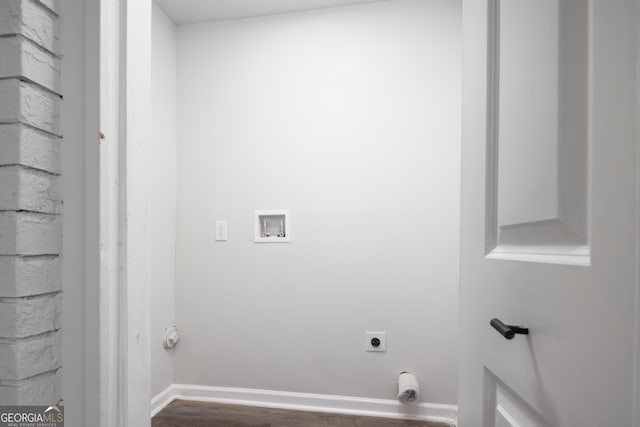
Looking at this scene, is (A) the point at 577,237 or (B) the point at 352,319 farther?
(B) the point at 352,319

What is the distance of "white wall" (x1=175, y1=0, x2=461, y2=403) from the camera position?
180 centimetres

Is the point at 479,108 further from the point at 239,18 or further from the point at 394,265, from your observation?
the point at 239,18

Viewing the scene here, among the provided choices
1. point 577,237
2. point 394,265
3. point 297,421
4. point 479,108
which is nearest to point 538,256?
point 577,237

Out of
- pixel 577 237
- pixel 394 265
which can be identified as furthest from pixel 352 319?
pixel 577 237

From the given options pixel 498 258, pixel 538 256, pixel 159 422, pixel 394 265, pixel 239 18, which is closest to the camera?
pixel 538 256

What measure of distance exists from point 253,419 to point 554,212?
74.5 inches

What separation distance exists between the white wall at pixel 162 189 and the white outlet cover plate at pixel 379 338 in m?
1.27

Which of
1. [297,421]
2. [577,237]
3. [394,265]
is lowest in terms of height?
[297,421]

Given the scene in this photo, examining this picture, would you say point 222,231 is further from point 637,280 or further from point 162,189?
point 637,280

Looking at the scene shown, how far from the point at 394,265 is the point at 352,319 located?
422 millimetres

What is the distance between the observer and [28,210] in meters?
0.55

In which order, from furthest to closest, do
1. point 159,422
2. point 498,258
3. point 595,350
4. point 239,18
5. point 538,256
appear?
1. point 239,18
2. point 159,422
3. point 498,258
4. point 538,256
5. point 595,350

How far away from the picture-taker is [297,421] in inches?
67.1

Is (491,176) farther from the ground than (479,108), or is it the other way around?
(479,108)
